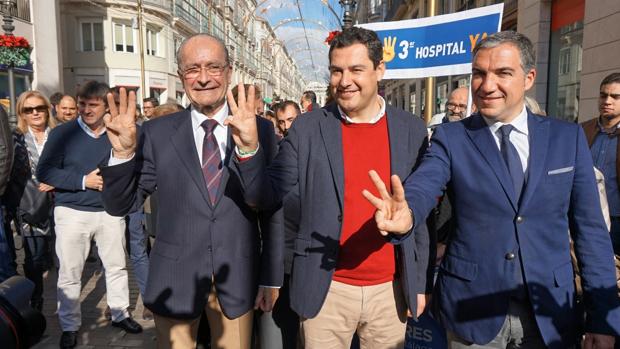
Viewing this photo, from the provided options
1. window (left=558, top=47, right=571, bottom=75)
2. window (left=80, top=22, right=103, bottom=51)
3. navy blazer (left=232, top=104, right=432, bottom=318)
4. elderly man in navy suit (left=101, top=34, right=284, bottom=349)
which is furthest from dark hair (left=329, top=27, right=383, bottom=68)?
window (left=80, top=22, right=103, bottom=51)

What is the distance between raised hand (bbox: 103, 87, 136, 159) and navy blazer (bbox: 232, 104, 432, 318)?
74 cm

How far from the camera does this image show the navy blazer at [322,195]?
240 cm

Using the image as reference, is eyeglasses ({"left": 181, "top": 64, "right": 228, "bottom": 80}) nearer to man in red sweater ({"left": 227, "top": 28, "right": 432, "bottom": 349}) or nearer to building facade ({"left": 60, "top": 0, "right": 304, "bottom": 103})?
man in red sweater ({"left": 227, "top": 28, "right": 432, "bottom": 349})

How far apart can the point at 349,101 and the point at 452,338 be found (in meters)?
1.34

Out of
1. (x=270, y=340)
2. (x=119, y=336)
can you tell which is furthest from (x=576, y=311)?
(x=119, y=336)

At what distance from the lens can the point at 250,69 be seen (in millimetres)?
61688

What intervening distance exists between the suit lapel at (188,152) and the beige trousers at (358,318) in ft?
2.95

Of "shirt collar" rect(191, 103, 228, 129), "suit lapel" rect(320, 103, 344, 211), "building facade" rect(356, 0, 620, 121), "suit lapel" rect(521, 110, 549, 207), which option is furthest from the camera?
"building facade" rect(356, 0, 620, 121)

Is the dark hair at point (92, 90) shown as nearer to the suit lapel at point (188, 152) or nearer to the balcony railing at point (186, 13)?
the suit lapel at point (188, 152)

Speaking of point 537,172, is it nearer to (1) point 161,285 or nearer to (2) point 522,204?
(2) point 522,204

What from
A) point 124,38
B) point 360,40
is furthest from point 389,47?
point 124,38

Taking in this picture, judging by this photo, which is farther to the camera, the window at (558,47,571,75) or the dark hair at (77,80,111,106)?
the window at (558,47,571,75)

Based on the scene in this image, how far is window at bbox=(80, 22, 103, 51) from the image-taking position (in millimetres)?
29734

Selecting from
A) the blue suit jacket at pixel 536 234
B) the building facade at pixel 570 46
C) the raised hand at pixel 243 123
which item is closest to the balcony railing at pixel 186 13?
the building facade at pixel 570 46
